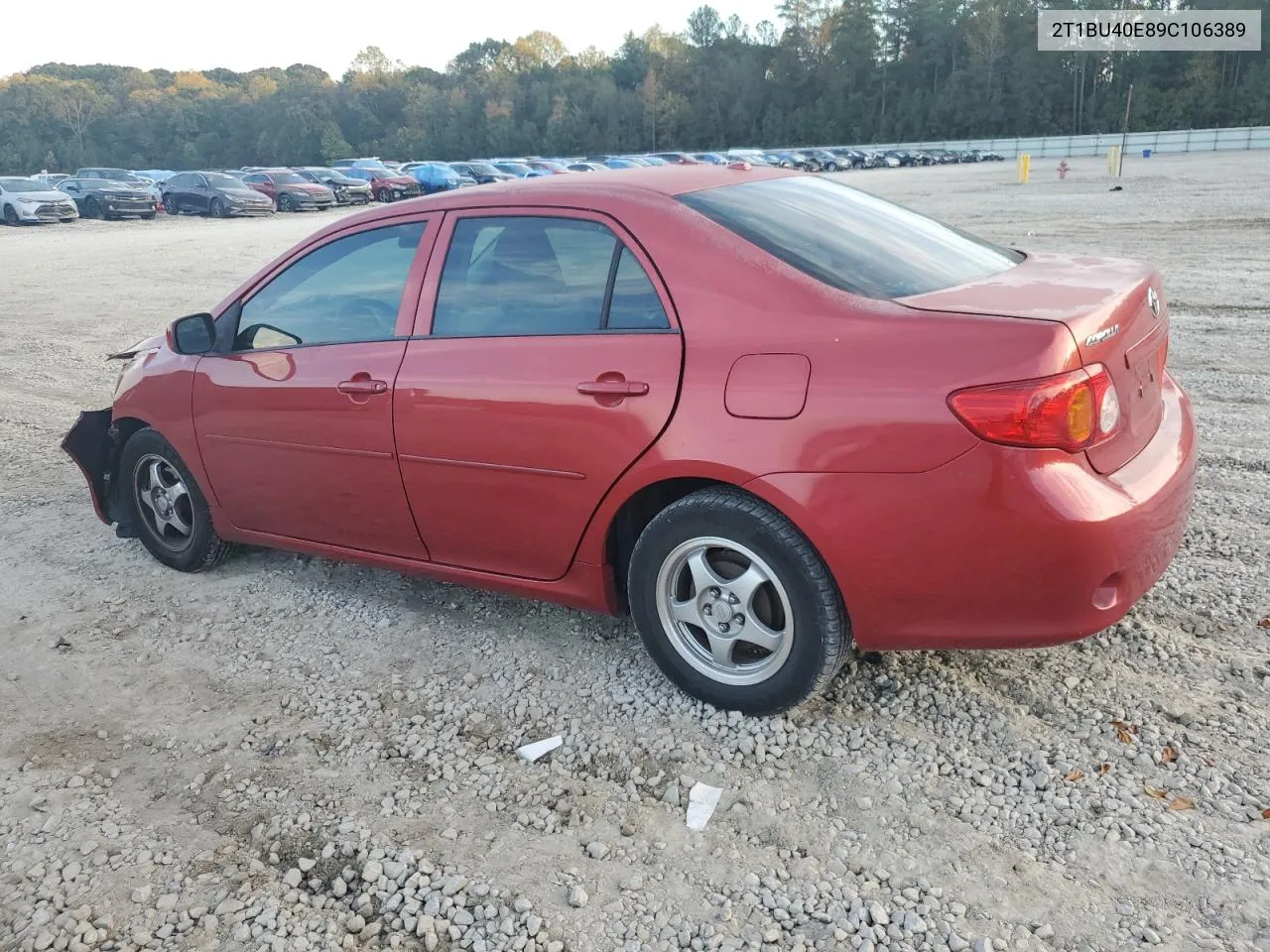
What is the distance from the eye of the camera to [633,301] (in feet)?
10.7

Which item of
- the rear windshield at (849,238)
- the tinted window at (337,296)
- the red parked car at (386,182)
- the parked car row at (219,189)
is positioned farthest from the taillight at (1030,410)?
the red parked car at (386,182)

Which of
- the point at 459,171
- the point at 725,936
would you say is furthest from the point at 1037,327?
the point at 459,171

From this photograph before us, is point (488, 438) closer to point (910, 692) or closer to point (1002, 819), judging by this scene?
point (910, 692)

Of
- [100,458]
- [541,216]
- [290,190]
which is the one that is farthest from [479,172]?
[541,216]

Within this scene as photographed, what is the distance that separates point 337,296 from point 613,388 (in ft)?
4.93

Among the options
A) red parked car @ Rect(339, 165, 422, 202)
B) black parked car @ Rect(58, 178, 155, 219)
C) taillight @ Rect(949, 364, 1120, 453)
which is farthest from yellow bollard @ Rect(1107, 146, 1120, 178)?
taillight @ Rect(949, 364, 1120, 453)

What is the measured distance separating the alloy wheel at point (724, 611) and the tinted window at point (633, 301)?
0.71 meters

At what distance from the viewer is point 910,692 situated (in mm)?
3348

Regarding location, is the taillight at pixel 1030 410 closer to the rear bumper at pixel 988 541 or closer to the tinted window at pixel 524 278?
the rear bumper at pixel 988 541

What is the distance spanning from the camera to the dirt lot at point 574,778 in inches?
97.4

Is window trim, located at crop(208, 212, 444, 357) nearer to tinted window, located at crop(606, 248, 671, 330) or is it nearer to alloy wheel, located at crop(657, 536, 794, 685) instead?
tinted window, located at crop(606, 248, 671, 330)

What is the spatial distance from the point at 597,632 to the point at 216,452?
189cm

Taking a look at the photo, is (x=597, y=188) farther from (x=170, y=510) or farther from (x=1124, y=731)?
(x=170, y=510)

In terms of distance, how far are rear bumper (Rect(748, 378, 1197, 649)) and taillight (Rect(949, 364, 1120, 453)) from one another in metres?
0.04
